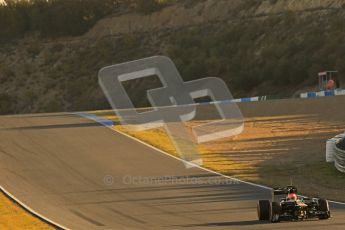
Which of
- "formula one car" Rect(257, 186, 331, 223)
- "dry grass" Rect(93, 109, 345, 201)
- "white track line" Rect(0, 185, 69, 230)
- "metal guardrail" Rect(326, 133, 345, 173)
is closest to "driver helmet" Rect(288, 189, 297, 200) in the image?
"formula one car" Rect(257, 186, 331, 223)

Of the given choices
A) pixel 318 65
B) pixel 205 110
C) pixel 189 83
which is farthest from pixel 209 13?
pixel 205 110

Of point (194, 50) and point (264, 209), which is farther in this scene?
point (194, 50)

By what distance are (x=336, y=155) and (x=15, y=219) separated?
11.0 meters

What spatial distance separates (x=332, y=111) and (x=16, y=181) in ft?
64.5

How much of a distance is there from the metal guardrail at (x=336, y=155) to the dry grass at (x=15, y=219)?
993 centimetres

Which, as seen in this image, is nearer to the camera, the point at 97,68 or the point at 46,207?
the point at 46,207

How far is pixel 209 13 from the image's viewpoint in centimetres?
8919

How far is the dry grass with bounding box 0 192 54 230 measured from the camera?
18.9 meters

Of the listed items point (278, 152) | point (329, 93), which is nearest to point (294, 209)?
point (278, 152)

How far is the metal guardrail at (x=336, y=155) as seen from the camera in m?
25.6

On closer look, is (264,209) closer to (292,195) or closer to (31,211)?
(292,195)

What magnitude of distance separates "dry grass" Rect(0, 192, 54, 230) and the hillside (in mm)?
39123

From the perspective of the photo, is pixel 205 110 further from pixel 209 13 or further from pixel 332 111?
pixel 209 13

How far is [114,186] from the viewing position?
24.6 metres
